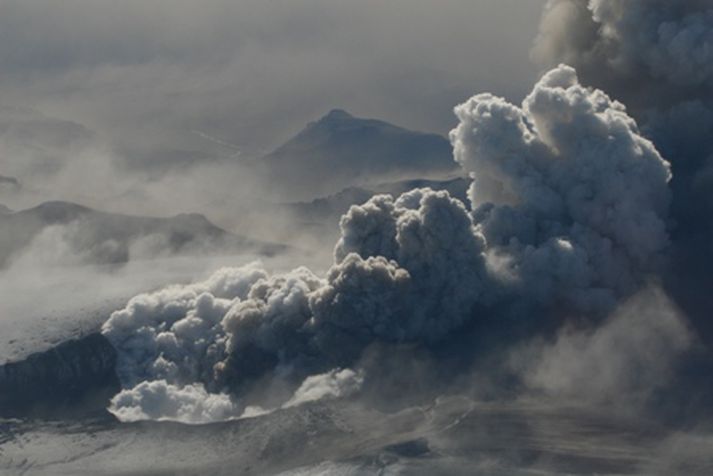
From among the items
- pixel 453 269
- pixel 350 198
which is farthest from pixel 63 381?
pixel 350 198

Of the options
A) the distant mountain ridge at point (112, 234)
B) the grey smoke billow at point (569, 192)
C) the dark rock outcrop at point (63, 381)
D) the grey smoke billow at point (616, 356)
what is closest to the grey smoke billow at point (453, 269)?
the grey smoke billow at point (569, 192)

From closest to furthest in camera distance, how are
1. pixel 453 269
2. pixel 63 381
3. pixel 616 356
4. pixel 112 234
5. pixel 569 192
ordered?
pixel 616 356
pixel 63 381
pixel 453 269
pixel 569 192
pixel 112 234

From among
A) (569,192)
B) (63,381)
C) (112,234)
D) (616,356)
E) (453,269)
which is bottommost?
(616,356)

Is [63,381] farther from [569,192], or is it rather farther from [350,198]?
[350,198]

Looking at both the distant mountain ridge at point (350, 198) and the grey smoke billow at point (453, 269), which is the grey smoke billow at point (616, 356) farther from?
the distant mountain ridge at point (350, 198)

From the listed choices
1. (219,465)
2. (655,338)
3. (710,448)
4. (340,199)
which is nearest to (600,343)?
(655,338)

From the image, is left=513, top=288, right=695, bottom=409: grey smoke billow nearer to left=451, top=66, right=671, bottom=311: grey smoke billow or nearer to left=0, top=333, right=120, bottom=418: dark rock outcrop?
left=451, top=66, right=671, bottom=311: grey smoke billow
